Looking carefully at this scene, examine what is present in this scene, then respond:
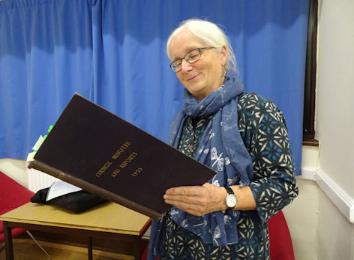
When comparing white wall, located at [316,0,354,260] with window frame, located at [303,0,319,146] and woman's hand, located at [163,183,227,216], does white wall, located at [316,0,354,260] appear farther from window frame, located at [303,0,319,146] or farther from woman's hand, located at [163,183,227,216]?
woman's hand, located at [163,183,227,216]

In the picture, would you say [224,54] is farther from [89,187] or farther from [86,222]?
[86,222]

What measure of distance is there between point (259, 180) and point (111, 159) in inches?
15.0

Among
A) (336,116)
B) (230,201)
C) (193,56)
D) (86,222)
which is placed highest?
(193,56)

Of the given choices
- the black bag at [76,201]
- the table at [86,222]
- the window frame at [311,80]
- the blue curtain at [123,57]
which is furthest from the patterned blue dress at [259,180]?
the window frame at [311,80]

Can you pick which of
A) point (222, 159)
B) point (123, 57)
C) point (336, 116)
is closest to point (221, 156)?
point (222, 159)

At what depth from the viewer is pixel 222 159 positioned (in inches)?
31.3

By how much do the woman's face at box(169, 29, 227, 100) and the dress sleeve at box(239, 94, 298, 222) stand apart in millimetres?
168

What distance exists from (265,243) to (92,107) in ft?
2.04

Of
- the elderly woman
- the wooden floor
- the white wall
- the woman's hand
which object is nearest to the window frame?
the white wall

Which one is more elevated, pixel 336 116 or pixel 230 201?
pixel 336 116

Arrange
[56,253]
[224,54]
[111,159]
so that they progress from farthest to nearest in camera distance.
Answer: [56,253] → [224,54] → [111,159]

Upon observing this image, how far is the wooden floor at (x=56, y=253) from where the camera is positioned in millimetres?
2111

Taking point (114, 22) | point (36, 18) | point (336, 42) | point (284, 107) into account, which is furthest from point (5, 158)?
point (336, 42)

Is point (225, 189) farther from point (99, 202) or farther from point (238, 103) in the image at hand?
point (99, 202)
